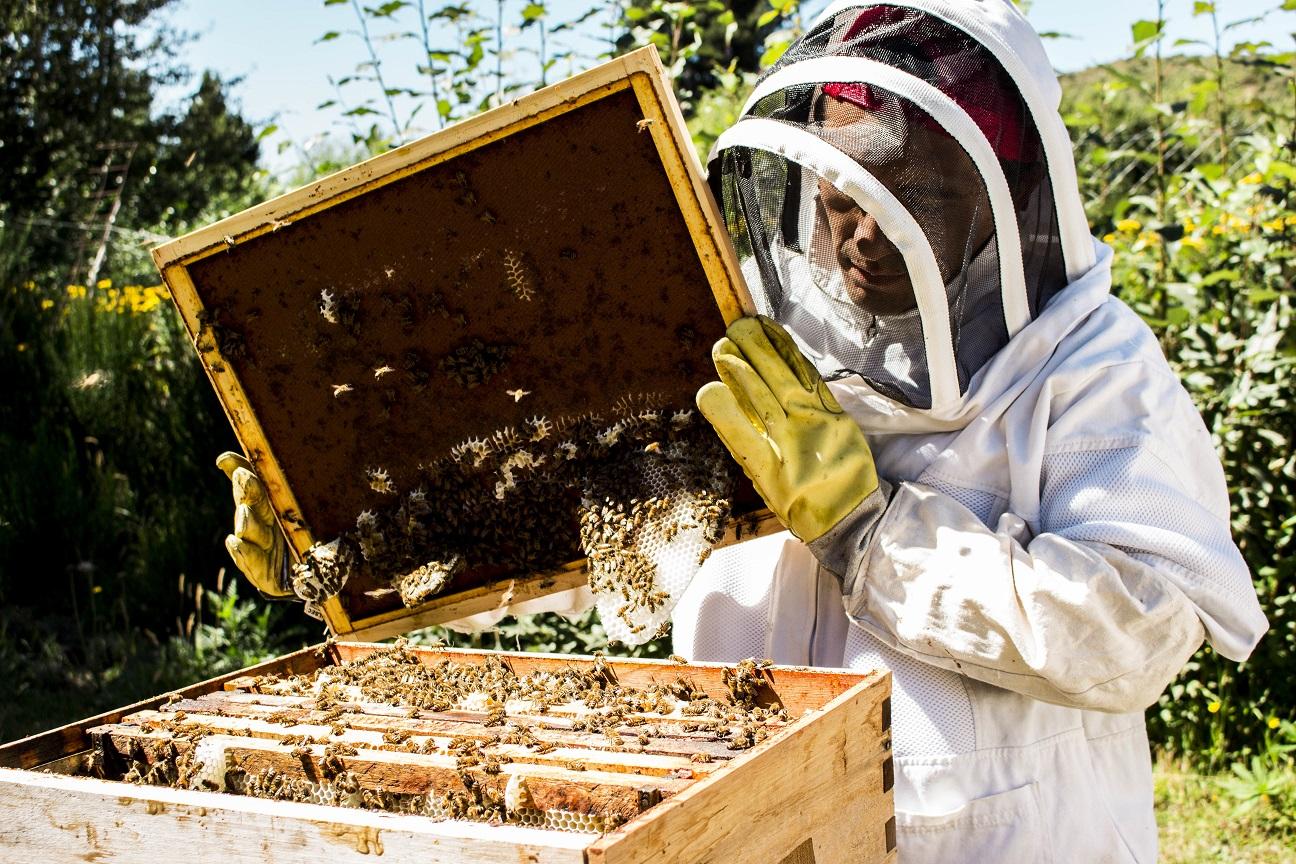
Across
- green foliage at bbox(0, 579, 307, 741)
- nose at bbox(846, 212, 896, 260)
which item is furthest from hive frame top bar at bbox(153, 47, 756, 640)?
green foliage at bbox(0, 579, 307, 741)

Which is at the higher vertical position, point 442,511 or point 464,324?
point 464,324

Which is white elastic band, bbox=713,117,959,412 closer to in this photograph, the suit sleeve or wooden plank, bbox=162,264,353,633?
the suit sleeve

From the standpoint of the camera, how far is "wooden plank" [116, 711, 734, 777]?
164 centimetres

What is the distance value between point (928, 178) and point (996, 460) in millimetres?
587

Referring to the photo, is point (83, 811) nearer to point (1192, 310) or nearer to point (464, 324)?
point (464, 324)

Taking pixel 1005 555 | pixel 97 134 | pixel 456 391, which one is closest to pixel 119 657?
pixel 456 391

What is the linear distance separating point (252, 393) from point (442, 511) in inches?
20.9

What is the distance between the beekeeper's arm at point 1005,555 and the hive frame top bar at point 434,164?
0.66 ft

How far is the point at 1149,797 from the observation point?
2.29m

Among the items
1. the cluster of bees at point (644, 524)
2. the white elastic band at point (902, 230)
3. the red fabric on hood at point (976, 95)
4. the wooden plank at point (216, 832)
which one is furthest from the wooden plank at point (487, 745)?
the red fabric on hood at point (976, 95)

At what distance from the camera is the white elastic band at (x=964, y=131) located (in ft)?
6.67

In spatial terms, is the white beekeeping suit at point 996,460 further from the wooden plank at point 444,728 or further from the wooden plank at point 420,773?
the wooden plank at point 420,773

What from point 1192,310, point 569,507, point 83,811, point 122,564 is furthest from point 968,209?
point 122,564

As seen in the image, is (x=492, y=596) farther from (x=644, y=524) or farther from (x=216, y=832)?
(x=216, y=832)
